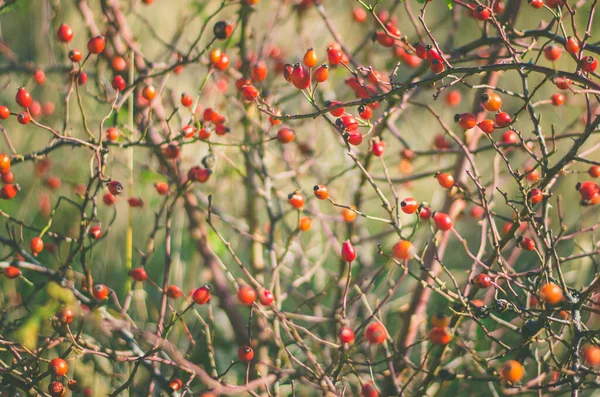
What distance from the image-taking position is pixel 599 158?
4.07 metres

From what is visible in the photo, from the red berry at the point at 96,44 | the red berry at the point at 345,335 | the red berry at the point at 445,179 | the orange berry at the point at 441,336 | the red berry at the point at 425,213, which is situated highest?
the red berry at the point at 96,44

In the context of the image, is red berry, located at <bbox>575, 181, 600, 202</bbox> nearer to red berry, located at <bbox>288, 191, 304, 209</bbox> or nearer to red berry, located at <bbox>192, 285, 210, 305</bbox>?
red berry, located at <bbox>288, 191, 304, 209</bbox>

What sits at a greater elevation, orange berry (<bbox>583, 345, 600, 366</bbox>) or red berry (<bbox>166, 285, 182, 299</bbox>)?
red berry (<bbox>166, 285, 182, 299</bbox>)

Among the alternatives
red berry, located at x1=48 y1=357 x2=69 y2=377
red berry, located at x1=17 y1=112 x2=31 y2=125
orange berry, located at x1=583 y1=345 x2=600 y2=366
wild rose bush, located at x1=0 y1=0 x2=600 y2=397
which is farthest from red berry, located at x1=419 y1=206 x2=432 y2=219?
red berry, located at x1=17 y1=112 x2=31 y2=125

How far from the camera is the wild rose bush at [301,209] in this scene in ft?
5.30

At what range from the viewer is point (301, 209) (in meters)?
2.04

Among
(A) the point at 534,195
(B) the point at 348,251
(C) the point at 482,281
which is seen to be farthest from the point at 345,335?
(A) the point at 534,195

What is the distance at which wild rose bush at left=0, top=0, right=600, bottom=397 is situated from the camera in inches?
63.6

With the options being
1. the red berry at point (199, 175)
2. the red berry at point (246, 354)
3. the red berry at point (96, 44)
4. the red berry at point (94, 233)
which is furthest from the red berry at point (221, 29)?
the red berry at point (246, 354)

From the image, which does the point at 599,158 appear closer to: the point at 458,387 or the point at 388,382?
the point at 458,387

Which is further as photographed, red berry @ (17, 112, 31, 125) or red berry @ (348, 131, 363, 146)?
red berry @ (17, 112, 31, 125)

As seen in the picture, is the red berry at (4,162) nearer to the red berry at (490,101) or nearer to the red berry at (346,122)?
the red berry at (346,122)

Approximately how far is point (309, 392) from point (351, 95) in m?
1.79

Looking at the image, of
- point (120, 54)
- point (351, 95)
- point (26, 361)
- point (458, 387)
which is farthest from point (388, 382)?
point (120, 54)
